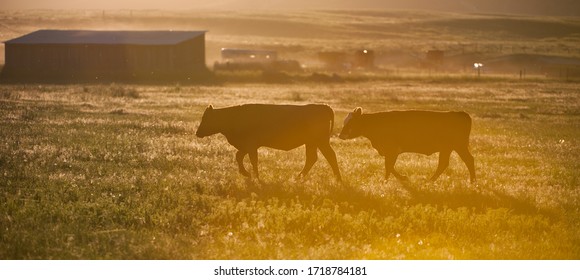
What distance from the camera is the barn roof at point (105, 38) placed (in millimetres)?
67400

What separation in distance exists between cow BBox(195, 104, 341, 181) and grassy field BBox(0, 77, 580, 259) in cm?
45

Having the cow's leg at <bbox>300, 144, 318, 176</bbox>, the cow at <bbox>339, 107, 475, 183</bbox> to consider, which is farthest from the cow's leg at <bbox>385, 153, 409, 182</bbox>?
the cow's leg at <bbox>300, 144, 318, 176</bbox>

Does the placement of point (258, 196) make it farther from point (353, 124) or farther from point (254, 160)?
point (353, 124)

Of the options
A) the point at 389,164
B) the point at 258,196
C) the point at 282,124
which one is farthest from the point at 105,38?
the point at 258,196

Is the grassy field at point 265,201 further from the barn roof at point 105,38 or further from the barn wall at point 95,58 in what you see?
the barn roof at point 105,38

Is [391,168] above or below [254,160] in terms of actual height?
below

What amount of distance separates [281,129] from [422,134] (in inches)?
94.2

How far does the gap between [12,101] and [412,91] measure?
71.4ft

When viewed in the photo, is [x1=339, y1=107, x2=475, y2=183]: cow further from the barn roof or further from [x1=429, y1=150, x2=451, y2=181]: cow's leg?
A: the barn roof

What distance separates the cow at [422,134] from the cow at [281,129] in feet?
2.02

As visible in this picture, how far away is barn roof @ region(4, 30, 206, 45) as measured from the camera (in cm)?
6740

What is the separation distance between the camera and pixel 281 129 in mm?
14977

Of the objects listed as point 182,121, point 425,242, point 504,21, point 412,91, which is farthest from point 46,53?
point 504,21

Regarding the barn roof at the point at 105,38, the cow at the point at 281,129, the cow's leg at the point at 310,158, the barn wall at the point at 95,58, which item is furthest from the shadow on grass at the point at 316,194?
the barn roof at the point at 105,38
